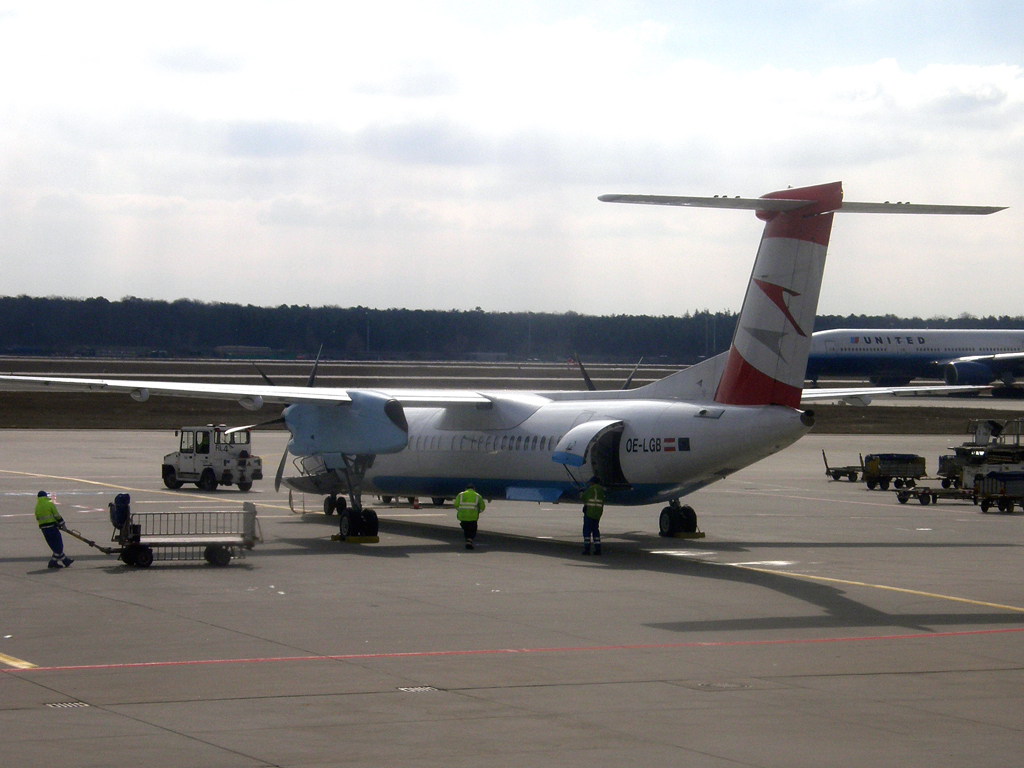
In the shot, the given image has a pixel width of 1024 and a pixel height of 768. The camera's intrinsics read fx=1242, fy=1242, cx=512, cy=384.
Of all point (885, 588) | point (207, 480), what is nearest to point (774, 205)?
point (885, 588)

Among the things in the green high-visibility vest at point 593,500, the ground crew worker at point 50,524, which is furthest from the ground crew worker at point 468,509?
the ground crew worker at point 50,524

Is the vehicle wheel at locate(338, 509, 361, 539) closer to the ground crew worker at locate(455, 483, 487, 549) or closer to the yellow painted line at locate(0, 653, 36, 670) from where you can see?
the ground crew worker at locate(455, 483, 487, 549)

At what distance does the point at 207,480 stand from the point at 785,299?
23274mm

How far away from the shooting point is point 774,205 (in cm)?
2352

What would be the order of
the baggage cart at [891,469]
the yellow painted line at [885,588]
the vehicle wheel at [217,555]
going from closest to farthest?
the yellow painted line at [885,588], the vehicle wheel at [217,555], the baggage cart at [891,469]

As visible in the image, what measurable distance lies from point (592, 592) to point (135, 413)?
6425 centimetres

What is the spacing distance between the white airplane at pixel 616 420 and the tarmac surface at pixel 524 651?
1.46 metres

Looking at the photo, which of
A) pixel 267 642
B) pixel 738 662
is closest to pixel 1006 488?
pixel 738 662

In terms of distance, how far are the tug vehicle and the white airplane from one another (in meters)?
9.58

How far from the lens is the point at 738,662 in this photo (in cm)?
1473

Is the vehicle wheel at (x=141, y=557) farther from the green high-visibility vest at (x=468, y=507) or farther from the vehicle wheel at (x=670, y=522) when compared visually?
the vehicle wheel at (x=670, y=522)

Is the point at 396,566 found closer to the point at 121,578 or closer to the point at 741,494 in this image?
the point at 121,578

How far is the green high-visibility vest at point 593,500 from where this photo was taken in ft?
80.3

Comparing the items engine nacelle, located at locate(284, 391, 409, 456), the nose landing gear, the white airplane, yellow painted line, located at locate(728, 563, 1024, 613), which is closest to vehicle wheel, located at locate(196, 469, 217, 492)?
the white airplane
